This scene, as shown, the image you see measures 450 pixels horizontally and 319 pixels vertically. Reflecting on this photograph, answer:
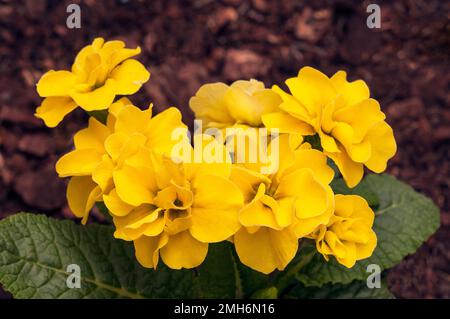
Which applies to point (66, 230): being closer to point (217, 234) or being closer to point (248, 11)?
point (217, 234)

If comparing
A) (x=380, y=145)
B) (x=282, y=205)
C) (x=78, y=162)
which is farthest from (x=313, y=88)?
(x=78, y=162)

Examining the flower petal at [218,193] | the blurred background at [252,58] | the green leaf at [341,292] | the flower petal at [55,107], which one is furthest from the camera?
the blurred background at [252,58]

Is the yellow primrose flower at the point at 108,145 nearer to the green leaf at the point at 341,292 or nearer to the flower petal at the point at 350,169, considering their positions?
the flower petal at the point at 350,169

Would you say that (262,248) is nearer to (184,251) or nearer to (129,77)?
(184,251)

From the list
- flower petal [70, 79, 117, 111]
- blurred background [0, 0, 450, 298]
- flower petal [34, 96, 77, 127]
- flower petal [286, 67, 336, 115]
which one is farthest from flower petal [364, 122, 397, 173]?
blurred background [0, 0, 450, 298]

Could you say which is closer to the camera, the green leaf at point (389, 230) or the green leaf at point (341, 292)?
the green leaf at point (389, 230)

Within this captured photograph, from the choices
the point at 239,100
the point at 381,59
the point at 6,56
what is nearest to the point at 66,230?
the point at 239,100

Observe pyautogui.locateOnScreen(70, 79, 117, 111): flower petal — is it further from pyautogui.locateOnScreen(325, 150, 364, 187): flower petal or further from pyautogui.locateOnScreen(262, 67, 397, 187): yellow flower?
pyautogui.locateOnScreen(325, 150, 364, 187): flower petal

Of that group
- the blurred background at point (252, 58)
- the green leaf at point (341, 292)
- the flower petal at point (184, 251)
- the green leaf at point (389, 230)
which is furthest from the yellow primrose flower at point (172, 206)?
→ the blurred background at point (252, 58)
